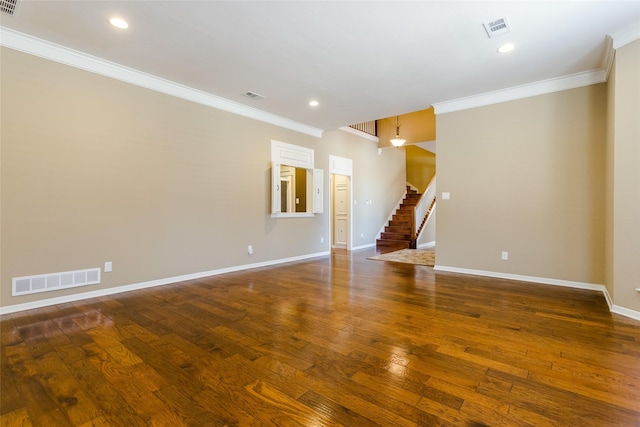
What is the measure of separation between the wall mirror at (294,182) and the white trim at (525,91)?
9.11 ft

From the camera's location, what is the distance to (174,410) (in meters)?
1.56

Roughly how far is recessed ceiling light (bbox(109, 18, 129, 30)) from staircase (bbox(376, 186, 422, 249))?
290 inches

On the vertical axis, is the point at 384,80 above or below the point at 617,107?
above

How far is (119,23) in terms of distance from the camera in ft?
9.53

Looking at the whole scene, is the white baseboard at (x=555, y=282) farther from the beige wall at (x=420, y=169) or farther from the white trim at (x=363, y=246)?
the beige wall at (x=420, y=169)

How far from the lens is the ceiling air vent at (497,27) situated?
2.87 meters

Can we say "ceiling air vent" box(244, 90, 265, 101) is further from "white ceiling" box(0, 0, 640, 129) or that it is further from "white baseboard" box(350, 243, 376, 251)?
"white baseboard" box(350, 243, 376, 251)

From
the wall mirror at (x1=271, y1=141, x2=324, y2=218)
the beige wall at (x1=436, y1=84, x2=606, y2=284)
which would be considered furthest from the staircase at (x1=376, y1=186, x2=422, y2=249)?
the beige wall at (x1=436, y1=84, x2=606, y2=284)

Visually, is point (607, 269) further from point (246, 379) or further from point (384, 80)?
point (246, 379)

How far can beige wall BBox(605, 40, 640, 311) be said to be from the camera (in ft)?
9.46

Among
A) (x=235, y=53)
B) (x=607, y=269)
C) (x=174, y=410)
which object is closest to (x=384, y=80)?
(x=235, y=53)

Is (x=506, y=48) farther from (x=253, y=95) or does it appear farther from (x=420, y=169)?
(x=420, y=169)

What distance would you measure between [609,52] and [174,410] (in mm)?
5274

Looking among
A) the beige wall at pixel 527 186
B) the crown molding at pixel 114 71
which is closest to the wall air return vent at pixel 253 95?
the crown molding at pixel 114 71
